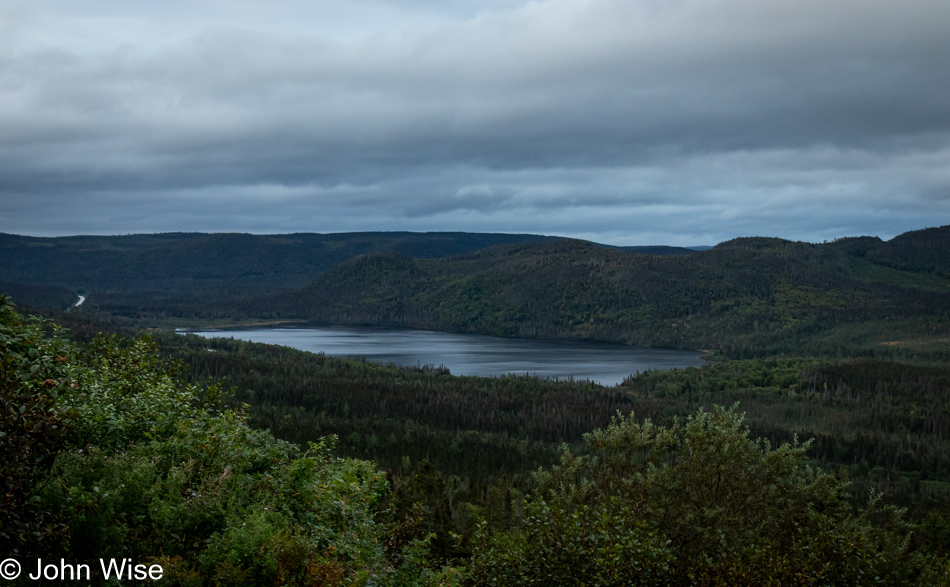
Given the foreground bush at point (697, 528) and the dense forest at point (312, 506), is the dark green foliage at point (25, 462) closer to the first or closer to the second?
the dense forest at point (312, 506)

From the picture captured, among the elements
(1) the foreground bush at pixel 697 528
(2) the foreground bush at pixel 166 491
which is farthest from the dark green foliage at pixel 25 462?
(1) the foreground bush at pixel 697 528

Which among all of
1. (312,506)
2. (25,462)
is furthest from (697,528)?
(25,462)

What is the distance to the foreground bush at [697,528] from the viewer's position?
792 inches

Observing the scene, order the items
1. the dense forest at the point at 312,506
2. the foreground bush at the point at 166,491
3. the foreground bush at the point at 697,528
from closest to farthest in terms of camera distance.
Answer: the foreground bush at the point at 166,491 < the dense forest at the point at 312,506 < the foreground bush at the point at 697,528

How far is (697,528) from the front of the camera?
73.0 ft

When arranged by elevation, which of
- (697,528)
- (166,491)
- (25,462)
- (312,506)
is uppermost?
(25,462)

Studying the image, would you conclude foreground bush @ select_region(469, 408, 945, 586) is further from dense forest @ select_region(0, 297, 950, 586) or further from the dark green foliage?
the dark green foliage

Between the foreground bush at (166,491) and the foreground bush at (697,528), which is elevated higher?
the foreground bush at (166,491)

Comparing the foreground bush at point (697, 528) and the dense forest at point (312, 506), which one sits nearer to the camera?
the dense forest at point (312, 506)

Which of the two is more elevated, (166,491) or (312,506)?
(166,491)

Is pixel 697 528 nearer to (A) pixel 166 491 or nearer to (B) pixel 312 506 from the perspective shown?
(B) pixel 312 506

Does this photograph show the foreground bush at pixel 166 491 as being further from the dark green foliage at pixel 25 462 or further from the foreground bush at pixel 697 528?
the foreground bush at pixel 697 528

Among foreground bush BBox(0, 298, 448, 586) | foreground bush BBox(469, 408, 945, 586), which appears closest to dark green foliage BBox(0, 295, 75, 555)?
foreground bush BBox(0, 298, 448, 586)

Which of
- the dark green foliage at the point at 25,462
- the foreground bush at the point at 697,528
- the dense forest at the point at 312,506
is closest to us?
the dark green foliage at the point at 25,462
